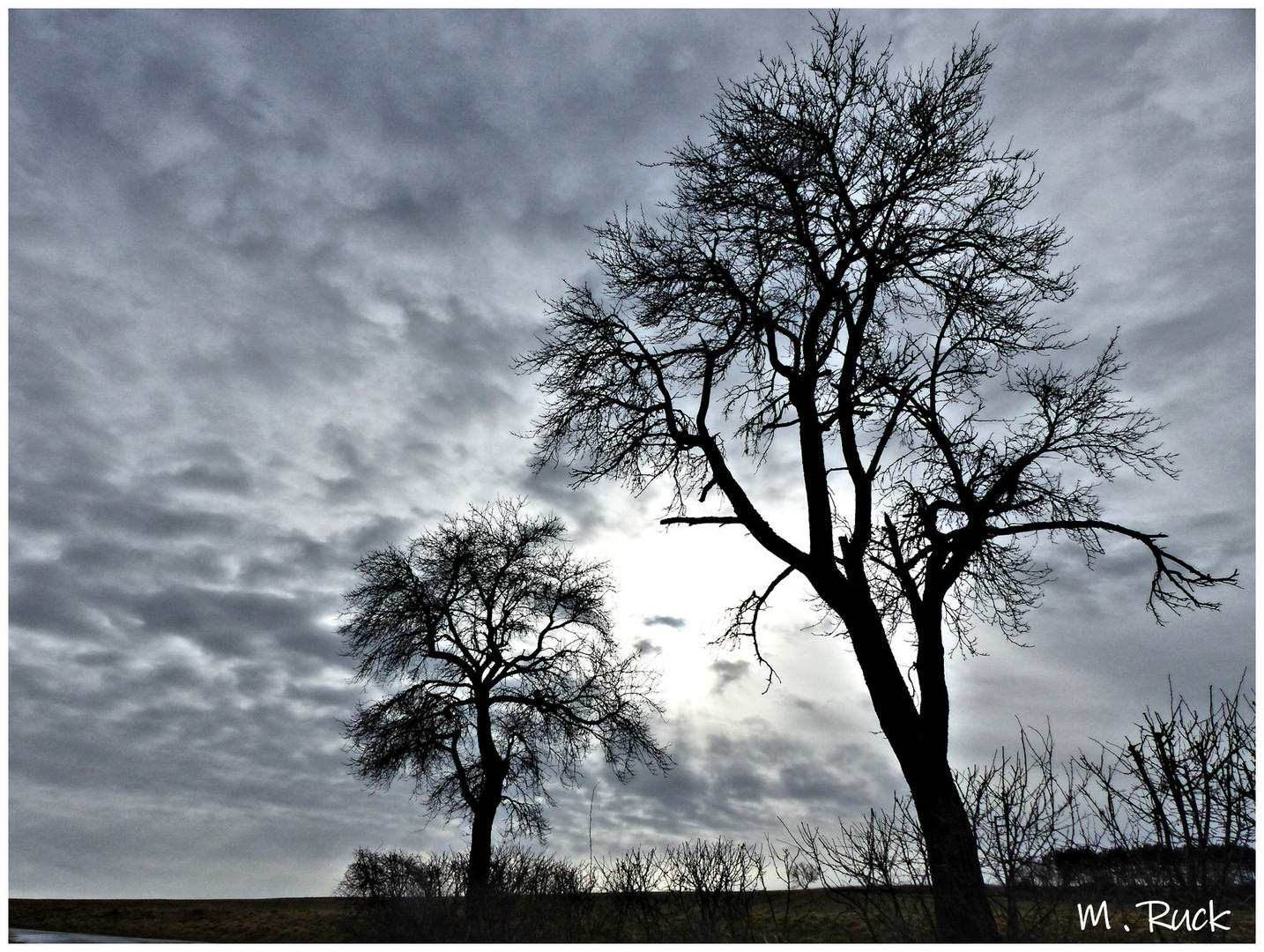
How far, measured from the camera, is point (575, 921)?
35.1ft

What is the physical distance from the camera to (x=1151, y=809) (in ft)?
21.5

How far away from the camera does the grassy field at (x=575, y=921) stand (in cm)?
668

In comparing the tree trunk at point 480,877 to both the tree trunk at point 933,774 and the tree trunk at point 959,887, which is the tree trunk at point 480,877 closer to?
the tree trunk at point 933,774

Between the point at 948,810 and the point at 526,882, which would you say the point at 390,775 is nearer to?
the point at 526,882

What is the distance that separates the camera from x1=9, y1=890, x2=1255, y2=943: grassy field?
668cm

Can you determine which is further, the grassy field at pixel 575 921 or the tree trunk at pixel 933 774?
the grassy field at pixel 575 921

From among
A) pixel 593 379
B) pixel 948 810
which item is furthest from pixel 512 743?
pixel 948 810
